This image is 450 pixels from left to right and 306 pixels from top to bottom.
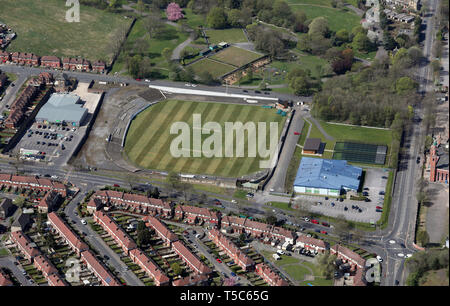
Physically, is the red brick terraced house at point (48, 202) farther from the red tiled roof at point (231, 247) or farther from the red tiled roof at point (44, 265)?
the red tiled roof at point (231, 247)

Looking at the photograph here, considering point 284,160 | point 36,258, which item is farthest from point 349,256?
point 36,258

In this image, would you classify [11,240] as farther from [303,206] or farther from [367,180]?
[367,180]

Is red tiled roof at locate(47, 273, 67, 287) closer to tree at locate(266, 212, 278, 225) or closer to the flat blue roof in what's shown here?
tree at locate(266, 212, 278, 225)

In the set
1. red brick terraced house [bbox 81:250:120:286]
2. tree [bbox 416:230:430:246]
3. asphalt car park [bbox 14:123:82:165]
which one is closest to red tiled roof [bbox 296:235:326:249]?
tree [bbox 416:230:430:246]

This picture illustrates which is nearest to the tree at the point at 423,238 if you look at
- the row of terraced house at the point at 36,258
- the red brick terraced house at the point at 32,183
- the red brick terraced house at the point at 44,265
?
the row of terraced house at the point at 36,258

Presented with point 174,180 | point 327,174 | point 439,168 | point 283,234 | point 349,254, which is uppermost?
point 439,168

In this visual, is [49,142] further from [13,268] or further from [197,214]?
[197,214]
